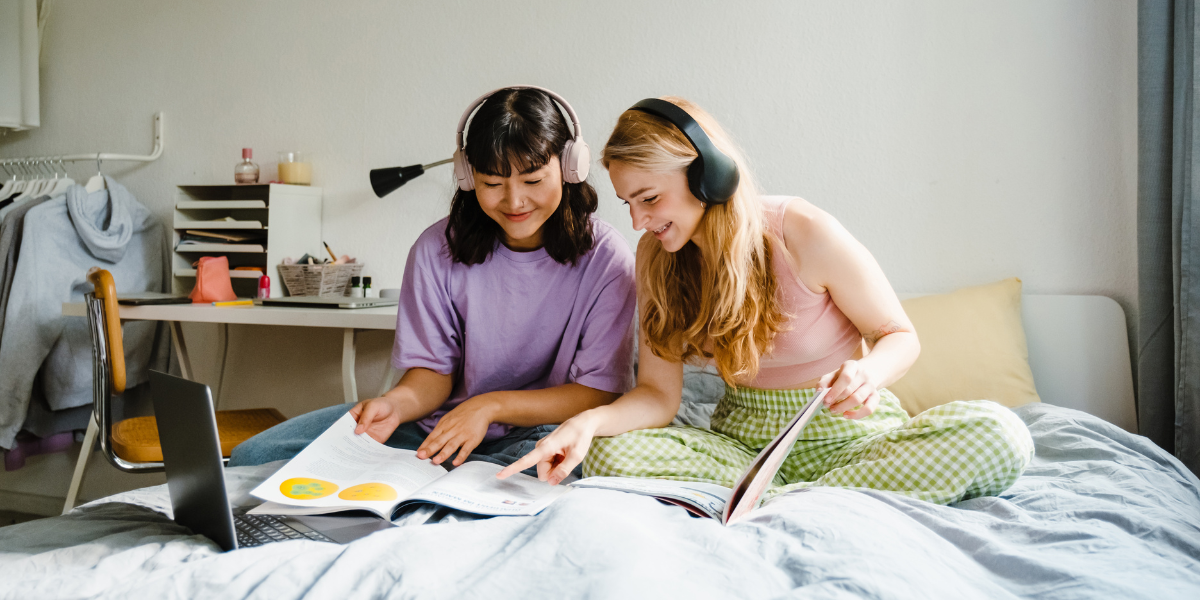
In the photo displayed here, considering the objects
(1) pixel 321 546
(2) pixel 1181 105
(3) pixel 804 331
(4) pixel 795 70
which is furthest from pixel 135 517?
(2) pixel 1181 105

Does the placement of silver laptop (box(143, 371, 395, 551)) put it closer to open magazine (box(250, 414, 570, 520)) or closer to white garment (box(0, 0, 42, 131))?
open magazine (box(250, 414, 570, 520))

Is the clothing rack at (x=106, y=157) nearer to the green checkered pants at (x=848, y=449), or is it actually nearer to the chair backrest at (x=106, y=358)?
the chair backrest at (x=106, y=358)

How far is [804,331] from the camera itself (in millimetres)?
1135

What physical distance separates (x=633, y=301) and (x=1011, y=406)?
2.67 feet

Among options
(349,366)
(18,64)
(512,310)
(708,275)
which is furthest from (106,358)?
(18,64)

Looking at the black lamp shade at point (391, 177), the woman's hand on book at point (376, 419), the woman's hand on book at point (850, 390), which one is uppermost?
the black lamp shade at point (391, 177)

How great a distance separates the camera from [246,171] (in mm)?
2277

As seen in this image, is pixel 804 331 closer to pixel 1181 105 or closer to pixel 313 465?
pixel 313 465

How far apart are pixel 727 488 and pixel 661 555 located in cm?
35

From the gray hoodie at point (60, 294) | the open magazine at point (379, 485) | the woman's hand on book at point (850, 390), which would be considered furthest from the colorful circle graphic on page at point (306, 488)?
the gray hoodie at point (60, 294)

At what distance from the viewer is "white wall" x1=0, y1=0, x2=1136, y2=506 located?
1.66m

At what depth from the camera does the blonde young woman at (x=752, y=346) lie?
36.5 inches

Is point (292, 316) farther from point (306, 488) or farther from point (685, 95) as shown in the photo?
point (685, 95)

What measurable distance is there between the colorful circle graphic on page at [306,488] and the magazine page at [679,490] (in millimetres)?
301
